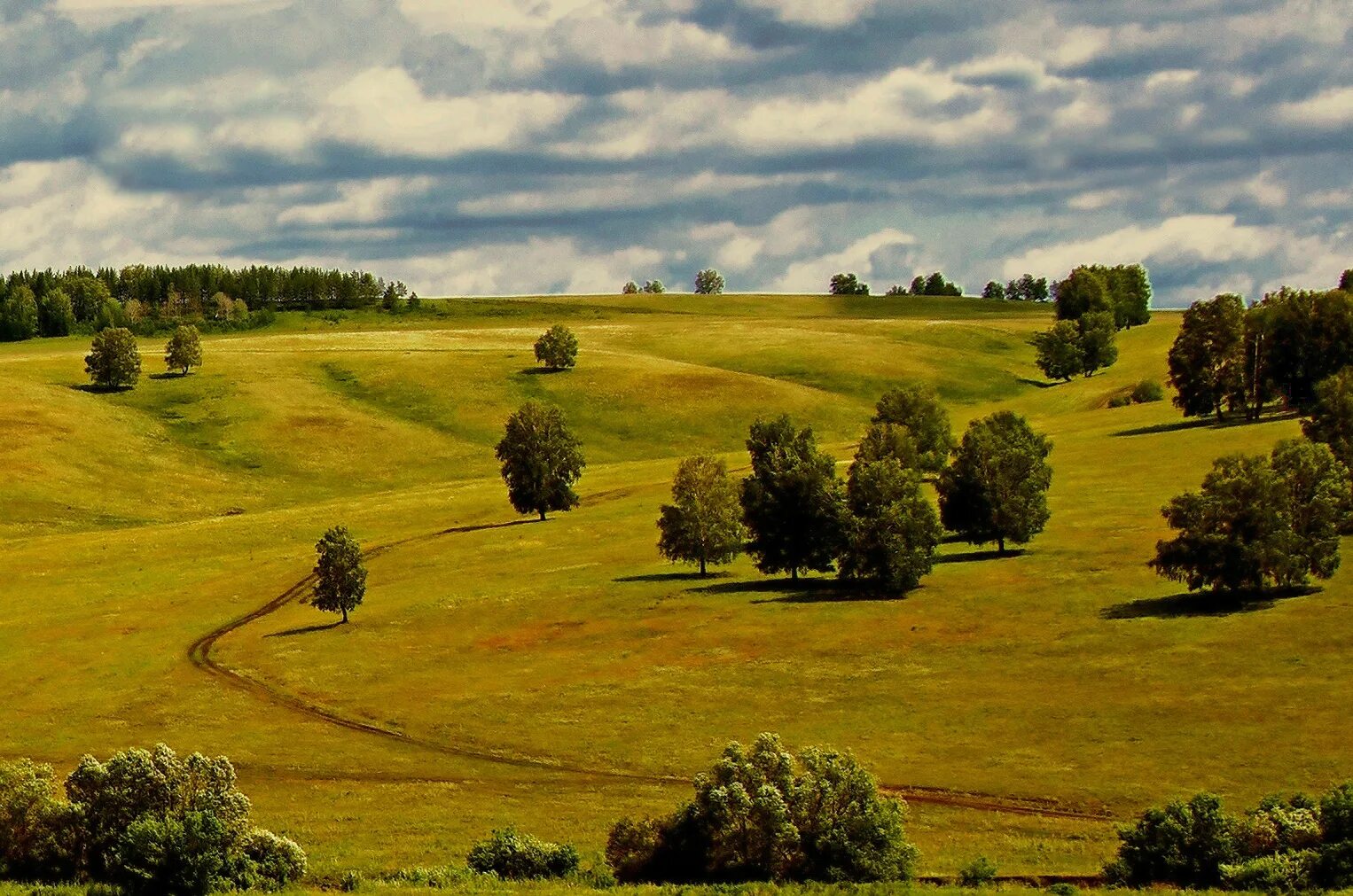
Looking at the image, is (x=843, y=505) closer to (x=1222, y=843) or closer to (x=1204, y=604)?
(x=1204, y=604)

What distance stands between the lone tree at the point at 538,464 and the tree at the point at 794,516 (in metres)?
33.5

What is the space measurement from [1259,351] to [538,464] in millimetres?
74823

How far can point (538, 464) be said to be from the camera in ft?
474

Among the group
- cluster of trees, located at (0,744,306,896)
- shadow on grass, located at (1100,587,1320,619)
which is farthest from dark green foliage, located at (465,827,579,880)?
shadow on grass, located at (1100,587,1320,619)

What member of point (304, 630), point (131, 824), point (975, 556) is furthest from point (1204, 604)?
point (131, 824)

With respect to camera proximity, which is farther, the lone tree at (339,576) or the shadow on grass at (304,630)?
the lone tree at (339,576)

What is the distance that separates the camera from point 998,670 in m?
84.4

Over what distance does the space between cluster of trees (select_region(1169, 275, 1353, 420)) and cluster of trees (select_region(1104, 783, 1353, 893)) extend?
11035 centimetres

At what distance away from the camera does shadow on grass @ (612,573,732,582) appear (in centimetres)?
11444

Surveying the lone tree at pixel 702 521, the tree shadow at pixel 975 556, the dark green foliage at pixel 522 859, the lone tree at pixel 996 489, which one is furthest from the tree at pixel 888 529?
the dark green foliage at pixel 522 859

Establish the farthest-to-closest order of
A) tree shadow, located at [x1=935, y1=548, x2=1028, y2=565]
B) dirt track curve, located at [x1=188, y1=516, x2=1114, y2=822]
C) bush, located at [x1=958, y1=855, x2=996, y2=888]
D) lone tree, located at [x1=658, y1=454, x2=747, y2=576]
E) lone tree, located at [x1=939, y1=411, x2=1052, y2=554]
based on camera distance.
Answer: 1. lone tree, located at [x1=658, y1=454, x2=747, y2=576]
2. lone tree, located at [x1=939, y1=411, x2=1052, y2=554]
3. tree shadow, located at [x1=935, y1=548, x2=1028, y2=565]
4. dirt track curve, located at [x1=188, y1=516, x2=1114, y2=822]
5. bush, located at [x1=958, y1=855, x2=996, y2=888]

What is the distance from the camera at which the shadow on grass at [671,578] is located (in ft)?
375

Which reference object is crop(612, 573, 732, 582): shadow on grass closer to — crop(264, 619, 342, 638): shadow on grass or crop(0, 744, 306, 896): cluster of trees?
crop(264, 619, 342, 638): shadow on grass

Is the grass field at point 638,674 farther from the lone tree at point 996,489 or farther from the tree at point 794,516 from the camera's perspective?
the tree at point 794,516
